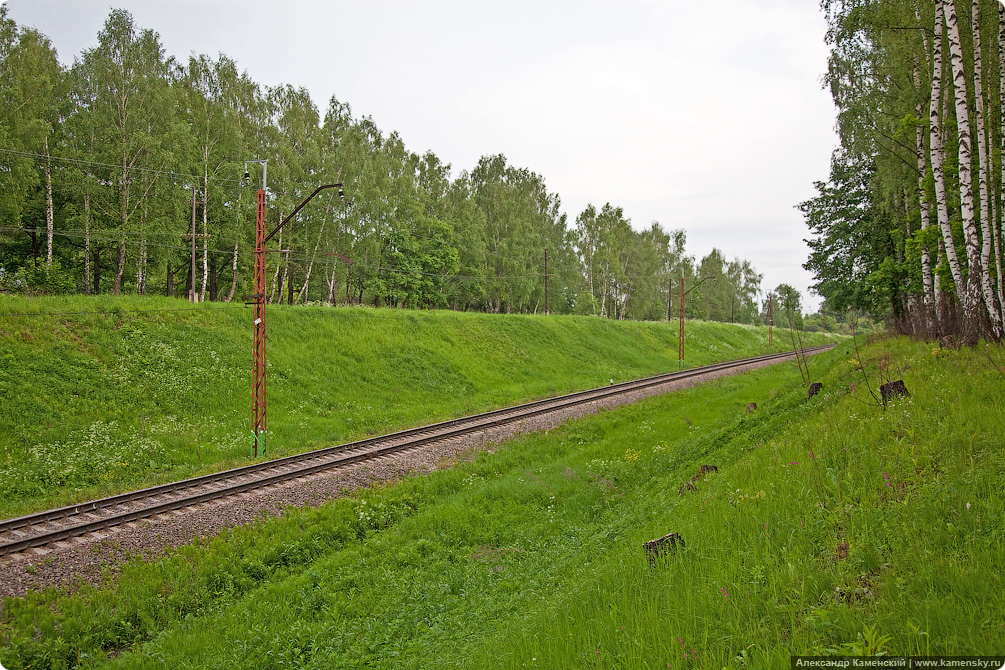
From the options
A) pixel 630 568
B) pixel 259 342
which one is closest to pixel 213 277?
pixel 259 342

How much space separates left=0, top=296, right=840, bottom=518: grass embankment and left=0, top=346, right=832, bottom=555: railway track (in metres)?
1.37

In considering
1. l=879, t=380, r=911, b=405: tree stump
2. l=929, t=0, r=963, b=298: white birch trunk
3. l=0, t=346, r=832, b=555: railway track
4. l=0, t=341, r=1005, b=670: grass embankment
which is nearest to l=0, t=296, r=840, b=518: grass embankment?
l=0, t=346, r=832, b=555: railway track

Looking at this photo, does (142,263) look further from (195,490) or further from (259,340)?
(195,490)

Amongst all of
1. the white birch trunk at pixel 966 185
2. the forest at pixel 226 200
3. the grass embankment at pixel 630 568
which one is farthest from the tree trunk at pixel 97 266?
the white birch trunk at pixel 966 185

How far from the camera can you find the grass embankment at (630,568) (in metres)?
3.56

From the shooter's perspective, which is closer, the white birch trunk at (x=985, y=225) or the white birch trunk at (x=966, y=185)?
the white birch trunk at (x=966, y=185)

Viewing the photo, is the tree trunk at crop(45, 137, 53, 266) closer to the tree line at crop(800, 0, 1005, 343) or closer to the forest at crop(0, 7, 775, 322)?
the forest at crop(0, 7, 775, 322)

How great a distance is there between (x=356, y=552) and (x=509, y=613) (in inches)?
148

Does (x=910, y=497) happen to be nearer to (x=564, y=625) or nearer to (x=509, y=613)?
(x=564, y=625)

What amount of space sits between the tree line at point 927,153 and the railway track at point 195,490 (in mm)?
13898

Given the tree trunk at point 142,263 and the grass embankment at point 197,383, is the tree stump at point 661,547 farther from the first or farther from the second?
the tree trunk at point 142,263

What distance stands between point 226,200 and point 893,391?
1344 inches

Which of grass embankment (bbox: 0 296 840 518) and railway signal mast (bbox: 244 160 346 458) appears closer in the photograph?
grass embankment (bbox: 0 296 840 518)

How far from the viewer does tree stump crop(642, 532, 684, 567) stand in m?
5.44
